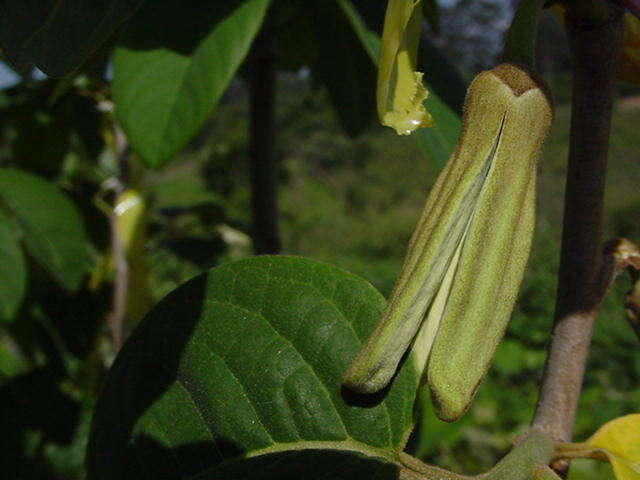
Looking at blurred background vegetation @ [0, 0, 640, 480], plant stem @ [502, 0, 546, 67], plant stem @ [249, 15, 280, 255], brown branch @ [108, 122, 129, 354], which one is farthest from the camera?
blurred background vegetation @ [0, 0, 640, 480]

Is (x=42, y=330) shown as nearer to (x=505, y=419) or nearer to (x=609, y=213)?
(x=505, y=419)

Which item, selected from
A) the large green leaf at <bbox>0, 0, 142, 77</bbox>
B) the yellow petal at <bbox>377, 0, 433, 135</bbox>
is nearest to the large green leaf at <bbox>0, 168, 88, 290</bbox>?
the large green leaf at <bbox>0, 0, 142, 77</bbox>

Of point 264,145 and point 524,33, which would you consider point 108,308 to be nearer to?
point 264,145

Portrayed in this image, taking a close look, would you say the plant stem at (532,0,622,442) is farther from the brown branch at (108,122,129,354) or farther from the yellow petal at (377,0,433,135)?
the brown branch at (108,122,129,354)

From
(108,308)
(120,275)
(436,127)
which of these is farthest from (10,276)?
(436,127)

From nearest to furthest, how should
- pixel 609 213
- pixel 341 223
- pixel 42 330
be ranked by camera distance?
pixel 42 330 → pixel 609 213 → pixel 341 223

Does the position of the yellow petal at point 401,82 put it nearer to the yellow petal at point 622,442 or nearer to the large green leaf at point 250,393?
the large green leaf at point 250,393

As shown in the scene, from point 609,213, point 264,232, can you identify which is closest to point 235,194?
point 609,213
